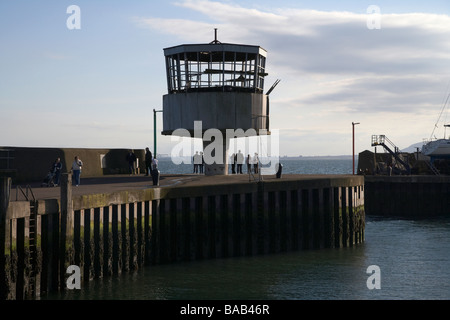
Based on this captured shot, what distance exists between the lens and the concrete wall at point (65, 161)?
34.9m

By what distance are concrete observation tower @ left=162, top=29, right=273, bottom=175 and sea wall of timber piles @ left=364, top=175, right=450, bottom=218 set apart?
20541 millimetres

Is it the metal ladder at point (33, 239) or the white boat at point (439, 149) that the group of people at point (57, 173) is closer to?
the metal ladder at point (33, 239)

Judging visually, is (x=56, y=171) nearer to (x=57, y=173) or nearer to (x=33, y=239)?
(x=57, y=173)

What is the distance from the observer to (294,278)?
26375 mm

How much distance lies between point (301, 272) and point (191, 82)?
16.9m

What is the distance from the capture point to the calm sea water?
23.3 m

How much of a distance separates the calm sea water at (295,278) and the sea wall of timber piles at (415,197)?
21565mm

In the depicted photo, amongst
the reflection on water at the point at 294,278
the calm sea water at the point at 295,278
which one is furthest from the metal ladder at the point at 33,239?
the calm sea water at the point at 295,278

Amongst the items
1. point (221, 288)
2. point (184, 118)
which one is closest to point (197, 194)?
point (221, 288)

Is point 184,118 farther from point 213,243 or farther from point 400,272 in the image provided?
point 400,272

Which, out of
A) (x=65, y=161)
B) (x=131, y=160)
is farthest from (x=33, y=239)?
(x=131, y=160)

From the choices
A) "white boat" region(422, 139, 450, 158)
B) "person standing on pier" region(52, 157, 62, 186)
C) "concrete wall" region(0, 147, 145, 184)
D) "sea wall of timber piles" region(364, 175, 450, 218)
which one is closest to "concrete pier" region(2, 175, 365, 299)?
"person standing on pier" region(52, 157, 62, 186)
